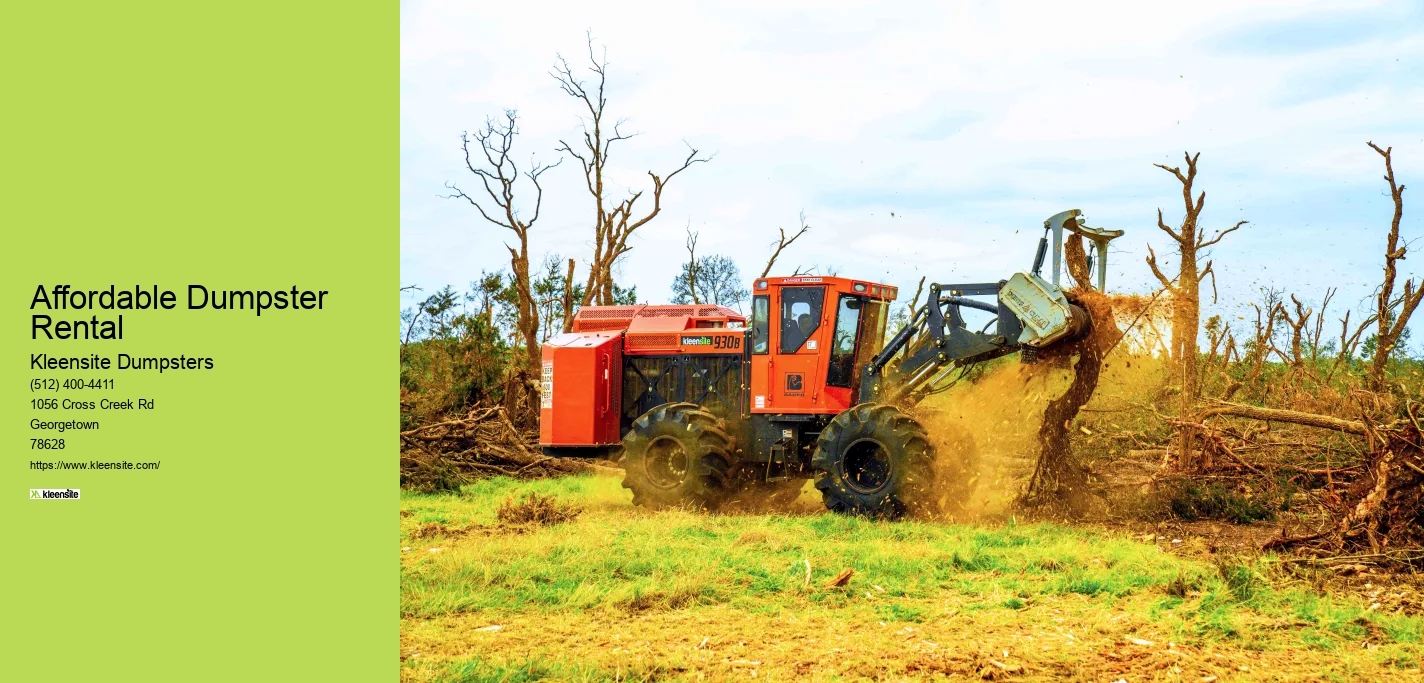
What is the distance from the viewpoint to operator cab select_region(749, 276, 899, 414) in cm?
1307

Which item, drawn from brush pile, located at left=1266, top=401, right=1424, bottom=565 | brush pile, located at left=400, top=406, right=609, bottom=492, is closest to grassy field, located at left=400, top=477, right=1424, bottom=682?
brush pile, located at left=1266, top=401, right=1424, bottom=565

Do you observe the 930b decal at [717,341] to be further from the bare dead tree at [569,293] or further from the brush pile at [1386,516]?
the bare dead tree at [569,293]

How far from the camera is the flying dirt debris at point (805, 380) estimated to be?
11625mm

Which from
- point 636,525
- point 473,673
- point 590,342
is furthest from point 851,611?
point 590,342

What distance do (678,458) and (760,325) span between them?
1.99 m

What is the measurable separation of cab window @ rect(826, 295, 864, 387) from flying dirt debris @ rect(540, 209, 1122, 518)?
0.02m

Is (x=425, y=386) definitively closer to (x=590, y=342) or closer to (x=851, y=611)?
(x=590, y=342)

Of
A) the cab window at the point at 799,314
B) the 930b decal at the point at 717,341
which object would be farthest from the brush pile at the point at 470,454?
the cab window at the point at 799,314

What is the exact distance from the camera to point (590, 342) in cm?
1500

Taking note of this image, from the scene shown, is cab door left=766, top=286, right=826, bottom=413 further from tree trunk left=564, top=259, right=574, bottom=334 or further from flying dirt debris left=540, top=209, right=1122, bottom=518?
tree trunk left=564, top=259, right=574, bottom=334

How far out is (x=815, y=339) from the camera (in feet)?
43.0

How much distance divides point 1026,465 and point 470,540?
19.2 feet

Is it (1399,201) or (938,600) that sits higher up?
(1399,201)

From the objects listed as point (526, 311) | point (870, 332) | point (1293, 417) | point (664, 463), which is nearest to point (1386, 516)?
point (1293, 417)
